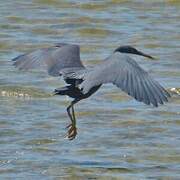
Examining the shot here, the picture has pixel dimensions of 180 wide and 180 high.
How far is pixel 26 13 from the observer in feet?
45.4

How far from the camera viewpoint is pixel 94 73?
7402mm

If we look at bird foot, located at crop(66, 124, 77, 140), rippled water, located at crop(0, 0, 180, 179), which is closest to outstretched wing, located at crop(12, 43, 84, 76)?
bird foot, located at crop(66, 124, 77, 140)

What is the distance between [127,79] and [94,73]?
10.8 inches

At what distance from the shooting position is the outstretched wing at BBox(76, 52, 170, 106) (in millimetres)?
7000

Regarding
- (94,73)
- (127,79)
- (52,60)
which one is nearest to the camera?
(127,79)

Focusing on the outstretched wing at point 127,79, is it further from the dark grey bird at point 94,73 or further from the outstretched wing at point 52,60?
the outstretched wing at point 52,60

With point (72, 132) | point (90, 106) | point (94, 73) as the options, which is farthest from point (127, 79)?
point (90, 106)

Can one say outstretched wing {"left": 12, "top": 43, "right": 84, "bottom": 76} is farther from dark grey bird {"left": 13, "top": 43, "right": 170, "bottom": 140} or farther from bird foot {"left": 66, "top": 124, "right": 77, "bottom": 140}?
bird foot {"left": 66, "top": 124, "right": 77, "bottom": 140}

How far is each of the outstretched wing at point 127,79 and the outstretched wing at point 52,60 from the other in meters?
0.48

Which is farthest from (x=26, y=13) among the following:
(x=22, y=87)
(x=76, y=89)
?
(x=76, y=89)

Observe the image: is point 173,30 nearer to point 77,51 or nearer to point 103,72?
point 77,51

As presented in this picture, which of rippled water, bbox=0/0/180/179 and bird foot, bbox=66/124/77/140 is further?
bird foot, bbox=66/124/77/140

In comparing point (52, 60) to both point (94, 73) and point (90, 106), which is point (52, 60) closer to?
point (94, 73)

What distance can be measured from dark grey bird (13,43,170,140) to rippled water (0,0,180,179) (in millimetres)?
325
